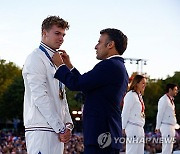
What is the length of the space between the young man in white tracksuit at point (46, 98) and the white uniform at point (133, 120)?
413 cm

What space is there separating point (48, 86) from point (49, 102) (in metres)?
0.20

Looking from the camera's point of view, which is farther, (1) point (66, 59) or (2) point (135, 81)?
(2) point (135, 81)

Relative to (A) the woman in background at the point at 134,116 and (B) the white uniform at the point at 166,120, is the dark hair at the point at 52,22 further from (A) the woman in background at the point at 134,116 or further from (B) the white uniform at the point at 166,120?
(B) the white uniform at the point at 166,120

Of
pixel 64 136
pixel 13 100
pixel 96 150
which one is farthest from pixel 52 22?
pixel 13 100

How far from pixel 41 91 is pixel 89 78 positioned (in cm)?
50

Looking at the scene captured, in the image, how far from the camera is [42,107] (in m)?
4.40

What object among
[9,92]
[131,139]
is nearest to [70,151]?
[131,139]

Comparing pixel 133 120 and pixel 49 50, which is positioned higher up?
pixel 49 50

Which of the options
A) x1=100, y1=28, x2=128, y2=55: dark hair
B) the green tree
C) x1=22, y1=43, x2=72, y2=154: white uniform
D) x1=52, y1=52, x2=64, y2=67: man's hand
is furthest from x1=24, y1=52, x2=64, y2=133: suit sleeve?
the green tree

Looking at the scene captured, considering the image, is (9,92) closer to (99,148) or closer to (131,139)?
(131,139)

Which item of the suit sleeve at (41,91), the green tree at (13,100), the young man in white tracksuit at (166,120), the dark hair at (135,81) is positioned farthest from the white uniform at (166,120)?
the green tree at (13,100)

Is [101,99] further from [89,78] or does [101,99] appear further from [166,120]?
[166,120]

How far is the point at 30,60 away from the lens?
455 cm

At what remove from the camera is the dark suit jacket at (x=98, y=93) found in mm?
→ 4301
